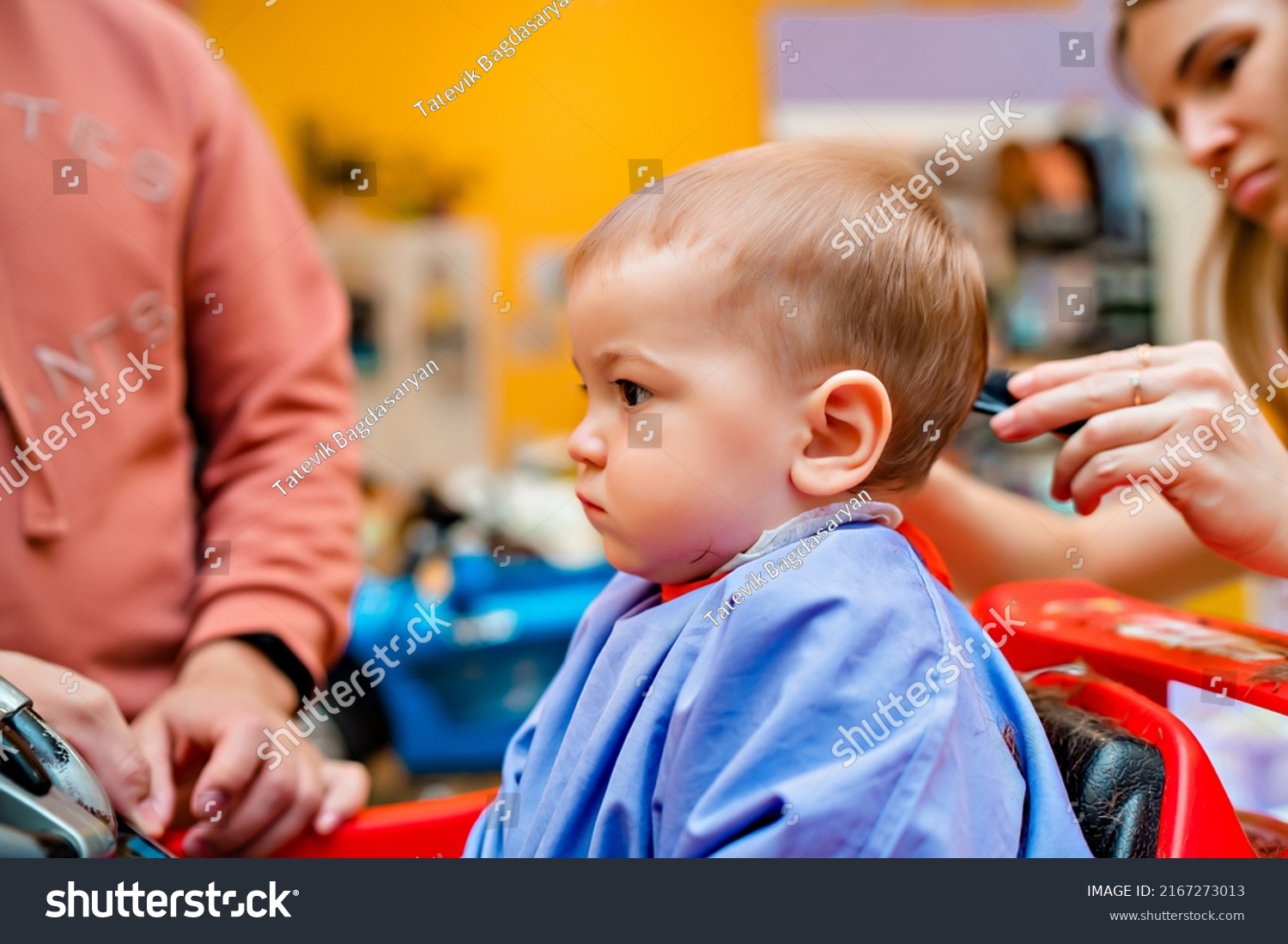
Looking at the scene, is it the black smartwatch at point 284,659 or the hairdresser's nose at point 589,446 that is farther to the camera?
the black smartwatch at point 284,659

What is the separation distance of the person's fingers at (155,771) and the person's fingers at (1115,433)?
2.08 ft

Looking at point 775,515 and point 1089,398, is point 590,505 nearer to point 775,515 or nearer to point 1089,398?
point 775,515

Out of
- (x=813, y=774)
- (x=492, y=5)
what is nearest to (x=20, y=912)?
(x=813, y=774)

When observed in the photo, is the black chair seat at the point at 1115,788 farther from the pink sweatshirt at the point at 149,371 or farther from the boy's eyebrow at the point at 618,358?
the pink sweatshirt at the point at 149,371

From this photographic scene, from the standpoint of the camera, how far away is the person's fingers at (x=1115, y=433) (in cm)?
61

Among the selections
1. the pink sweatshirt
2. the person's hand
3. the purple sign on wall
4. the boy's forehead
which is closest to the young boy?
the boy's forehead

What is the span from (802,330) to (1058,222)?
2124mm

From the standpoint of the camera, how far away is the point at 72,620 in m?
0.75

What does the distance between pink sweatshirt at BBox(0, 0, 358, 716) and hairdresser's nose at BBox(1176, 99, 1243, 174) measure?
2.83ft

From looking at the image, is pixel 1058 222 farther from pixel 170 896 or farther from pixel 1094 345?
pixel 170 896

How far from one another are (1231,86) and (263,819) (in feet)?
3.39

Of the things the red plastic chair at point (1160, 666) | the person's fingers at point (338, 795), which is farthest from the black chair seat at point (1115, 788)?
the person's fingers at point (338, 795)

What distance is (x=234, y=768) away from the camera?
0.67 meters

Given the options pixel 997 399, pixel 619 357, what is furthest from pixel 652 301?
pixel 997 399
